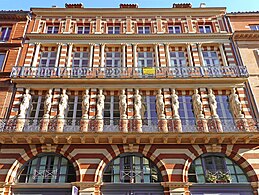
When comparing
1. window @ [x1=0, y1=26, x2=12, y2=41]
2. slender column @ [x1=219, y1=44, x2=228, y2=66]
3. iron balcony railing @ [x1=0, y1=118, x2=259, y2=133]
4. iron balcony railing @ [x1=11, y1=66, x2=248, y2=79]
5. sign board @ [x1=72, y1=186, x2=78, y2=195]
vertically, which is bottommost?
sign board @ [x1=72, y1=186, x2=78, y2=195]

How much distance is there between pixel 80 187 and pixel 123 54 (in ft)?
26.5

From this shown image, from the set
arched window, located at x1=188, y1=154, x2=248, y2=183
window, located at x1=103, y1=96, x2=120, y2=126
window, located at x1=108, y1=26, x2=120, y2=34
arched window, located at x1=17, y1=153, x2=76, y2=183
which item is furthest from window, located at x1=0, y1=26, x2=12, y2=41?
arched window, located at x1=188, y1=154, x2=248, y2=183

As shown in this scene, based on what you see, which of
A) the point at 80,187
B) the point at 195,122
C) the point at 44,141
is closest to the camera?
the point at 80,187

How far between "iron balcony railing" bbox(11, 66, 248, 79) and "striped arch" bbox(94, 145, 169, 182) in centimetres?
406

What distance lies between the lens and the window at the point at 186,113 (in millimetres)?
12729

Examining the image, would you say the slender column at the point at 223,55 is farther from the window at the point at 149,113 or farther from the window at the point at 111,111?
the window at the point at 111,111

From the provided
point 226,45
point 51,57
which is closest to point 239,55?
point 226,45

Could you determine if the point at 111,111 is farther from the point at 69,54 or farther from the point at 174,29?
the point at 174,29

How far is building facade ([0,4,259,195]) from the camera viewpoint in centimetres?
1166

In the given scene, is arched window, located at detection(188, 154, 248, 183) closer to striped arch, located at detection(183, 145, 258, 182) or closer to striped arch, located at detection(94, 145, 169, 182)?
striped arch, located at detection(183, 145, 258, 182)

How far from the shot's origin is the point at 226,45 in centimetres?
1636

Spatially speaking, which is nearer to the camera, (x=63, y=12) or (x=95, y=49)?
(x=95, y=49)

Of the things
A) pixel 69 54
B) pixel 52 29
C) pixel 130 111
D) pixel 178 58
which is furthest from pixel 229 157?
pixel 52 29

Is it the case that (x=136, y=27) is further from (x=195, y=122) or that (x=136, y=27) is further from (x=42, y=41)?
(x=195, y=122)
